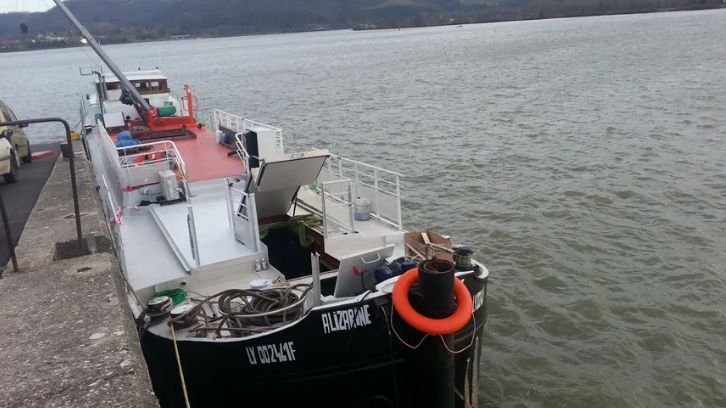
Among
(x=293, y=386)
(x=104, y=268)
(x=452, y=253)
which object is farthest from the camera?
(x=452, y=253)

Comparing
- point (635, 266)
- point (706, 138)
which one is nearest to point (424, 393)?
point (635, 266)

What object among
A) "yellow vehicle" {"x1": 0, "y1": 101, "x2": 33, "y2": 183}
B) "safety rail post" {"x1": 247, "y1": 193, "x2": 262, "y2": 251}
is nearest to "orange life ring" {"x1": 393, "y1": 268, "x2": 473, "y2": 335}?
"safety rail post" {"x1": 247, "y1": 193, "x2": 262, "y2": 251}

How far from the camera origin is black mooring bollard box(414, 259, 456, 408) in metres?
5.12

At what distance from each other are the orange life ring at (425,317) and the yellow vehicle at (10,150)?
8.24m

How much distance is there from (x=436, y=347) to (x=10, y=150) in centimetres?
1109

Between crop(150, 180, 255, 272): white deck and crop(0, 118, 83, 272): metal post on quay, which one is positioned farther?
crop(150, 180, 255, 272): white deck

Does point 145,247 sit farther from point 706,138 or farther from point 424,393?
point 706,138

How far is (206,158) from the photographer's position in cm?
1251

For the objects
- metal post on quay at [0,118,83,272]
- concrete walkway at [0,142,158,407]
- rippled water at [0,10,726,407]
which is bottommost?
rippled water at [0,10,726,407]

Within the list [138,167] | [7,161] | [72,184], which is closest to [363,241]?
[72,184]

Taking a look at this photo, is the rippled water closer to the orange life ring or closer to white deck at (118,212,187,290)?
the orange life ring

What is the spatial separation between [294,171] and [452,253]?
8.36 ft

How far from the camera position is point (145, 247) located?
8.78 meters

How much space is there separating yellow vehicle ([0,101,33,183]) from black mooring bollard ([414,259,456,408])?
851 cm
